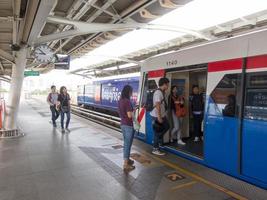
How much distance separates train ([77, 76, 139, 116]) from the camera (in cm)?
1588

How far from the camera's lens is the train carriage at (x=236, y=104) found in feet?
14.6

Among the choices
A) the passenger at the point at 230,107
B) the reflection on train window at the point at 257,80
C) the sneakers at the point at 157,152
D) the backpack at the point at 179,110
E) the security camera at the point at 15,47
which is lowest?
the sneakers at the point at 157,152

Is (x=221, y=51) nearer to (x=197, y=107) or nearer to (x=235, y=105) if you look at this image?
(x=235, y=105)

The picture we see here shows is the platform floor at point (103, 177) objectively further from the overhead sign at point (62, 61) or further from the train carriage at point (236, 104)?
the overhead sign at point (62, 61)

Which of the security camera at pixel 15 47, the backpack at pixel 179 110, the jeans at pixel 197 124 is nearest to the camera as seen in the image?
the backpack at pixel 179 110

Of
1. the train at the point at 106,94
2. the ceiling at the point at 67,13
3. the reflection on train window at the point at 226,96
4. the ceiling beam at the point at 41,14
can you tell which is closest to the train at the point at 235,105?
the reflection on train window at the point at 226,96

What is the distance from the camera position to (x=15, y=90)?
401 inches

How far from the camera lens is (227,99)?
16.8ft

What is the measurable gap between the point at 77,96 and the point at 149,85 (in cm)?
2120

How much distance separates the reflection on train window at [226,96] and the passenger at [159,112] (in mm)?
1345

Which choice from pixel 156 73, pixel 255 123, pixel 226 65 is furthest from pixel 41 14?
pixel 255 123

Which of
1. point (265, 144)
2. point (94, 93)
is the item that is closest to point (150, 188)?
point (265, 144)

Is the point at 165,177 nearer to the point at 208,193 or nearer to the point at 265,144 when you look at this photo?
the point at 208,193

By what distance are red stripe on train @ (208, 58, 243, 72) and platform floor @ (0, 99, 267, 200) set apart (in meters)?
2.11
